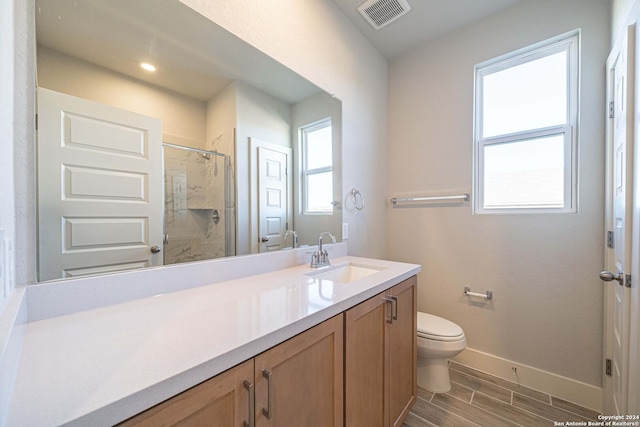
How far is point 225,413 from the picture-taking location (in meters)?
0.56

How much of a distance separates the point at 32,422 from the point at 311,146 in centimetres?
158

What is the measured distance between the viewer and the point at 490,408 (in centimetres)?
152

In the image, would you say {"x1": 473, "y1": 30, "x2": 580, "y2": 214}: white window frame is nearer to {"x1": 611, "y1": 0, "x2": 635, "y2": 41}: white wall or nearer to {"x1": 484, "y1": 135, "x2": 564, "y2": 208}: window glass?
{"x1": 484, "y1": 135, "x2": 564, "y2": 208}: window glass

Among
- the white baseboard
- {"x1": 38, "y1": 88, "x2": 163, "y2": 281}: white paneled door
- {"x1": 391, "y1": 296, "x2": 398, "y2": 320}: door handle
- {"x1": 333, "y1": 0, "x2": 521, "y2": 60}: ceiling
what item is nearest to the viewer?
{"x1": 38, "y1": 88, "x2": 163, "y2": 281}: white paneled door

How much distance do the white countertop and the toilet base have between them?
1.16 metres

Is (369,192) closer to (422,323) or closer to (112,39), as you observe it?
(422,323)

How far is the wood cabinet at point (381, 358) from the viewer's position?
37.5 inches

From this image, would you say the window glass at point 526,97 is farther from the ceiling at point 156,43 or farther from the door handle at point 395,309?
the ceiling at point 156,43

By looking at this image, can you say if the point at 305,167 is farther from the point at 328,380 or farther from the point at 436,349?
the point at 436,349

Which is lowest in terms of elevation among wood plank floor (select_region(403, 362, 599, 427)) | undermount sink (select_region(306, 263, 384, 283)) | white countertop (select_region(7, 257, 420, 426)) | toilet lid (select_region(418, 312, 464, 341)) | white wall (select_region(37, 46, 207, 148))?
wood plank floor (select_region(403, 362, 599, 427))

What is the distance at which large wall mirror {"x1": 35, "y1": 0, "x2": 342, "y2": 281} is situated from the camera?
2.60 ft

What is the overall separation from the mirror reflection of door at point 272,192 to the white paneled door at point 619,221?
1.58m

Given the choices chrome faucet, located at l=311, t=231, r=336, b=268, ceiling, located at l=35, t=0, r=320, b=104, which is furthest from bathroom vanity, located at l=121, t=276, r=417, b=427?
ceiling, located at l=35, t=0, r=320, b=104

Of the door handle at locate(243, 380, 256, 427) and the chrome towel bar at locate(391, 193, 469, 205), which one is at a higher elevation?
the chrome towel bar at locate(391, 193, 469, 205)
